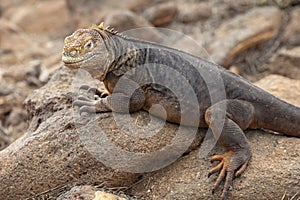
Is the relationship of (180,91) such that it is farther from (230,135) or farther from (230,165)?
(230,165)

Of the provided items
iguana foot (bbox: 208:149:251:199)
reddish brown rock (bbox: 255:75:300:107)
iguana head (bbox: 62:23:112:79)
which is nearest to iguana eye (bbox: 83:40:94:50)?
iguana head (bbox: 62:23:112:79)

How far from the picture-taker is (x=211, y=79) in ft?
19.4

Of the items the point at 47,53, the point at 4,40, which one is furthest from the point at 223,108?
the point at 4,40

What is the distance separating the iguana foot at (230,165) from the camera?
17.8 ft

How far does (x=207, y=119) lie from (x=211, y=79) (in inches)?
21.7

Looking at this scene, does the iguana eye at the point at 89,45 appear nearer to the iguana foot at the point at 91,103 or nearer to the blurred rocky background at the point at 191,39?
the iguana foot at the point at 91,103

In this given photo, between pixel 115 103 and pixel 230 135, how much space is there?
1.50m

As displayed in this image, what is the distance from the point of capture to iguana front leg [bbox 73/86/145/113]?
580 cm

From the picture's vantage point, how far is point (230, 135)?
556 cm

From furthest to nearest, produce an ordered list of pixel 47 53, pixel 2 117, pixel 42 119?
pixel 47 53, pixel 2 117, pixel 42 119

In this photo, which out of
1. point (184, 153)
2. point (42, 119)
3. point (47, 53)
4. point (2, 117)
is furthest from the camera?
point (47, 53)

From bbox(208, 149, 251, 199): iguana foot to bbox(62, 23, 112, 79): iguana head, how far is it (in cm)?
185

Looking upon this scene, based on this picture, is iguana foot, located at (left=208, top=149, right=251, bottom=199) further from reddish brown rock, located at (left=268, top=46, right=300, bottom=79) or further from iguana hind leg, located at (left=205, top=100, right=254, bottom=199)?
reddish brown rock, located at (left=268, top=46, right=300, bottom=79)

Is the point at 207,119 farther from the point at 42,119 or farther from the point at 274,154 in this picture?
the point at 42,119
